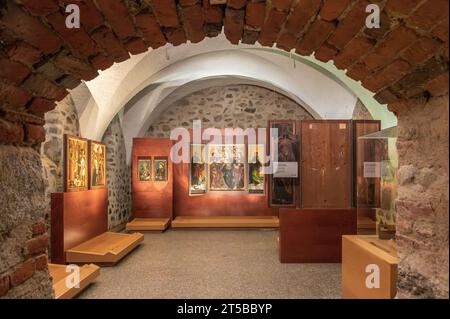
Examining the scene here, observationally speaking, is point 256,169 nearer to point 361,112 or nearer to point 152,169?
point 152,169

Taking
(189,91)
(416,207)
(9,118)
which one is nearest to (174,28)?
(9,118)

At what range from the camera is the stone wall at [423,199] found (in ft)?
4.42

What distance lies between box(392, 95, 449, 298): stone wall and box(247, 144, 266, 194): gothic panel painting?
7100mm

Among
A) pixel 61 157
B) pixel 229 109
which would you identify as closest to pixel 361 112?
pixel 229 109

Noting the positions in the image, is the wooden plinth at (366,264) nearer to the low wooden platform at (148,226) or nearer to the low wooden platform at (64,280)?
the low wooden platform at (64,280)

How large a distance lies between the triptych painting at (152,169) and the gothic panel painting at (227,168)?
52.7 inches

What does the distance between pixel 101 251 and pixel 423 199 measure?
15.2ft

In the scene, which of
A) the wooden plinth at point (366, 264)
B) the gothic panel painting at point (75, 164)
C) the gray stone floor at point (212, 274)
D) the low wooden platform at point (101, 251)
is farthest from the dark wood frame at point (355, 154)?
the gothic panel painting at point (75, 164)

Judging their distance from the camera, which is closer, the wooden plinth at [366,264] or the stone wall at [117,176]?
the wooden plinth at [366,264]

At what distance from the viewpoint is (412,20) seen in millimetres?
1281

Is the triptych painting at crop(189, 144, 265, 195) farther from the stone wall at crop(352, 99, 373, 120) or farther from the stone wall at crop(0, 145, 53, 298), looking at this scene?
the stone wall at crop(0, 145, 53, 298)

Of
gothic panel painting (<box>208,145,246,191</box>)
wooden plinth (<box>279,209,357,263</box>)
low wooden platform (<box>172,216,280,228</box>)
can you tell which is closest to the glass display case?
wooden plinth (<box>279,209,357,263</box>)

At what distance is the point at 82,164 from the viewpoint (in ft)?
18.0
